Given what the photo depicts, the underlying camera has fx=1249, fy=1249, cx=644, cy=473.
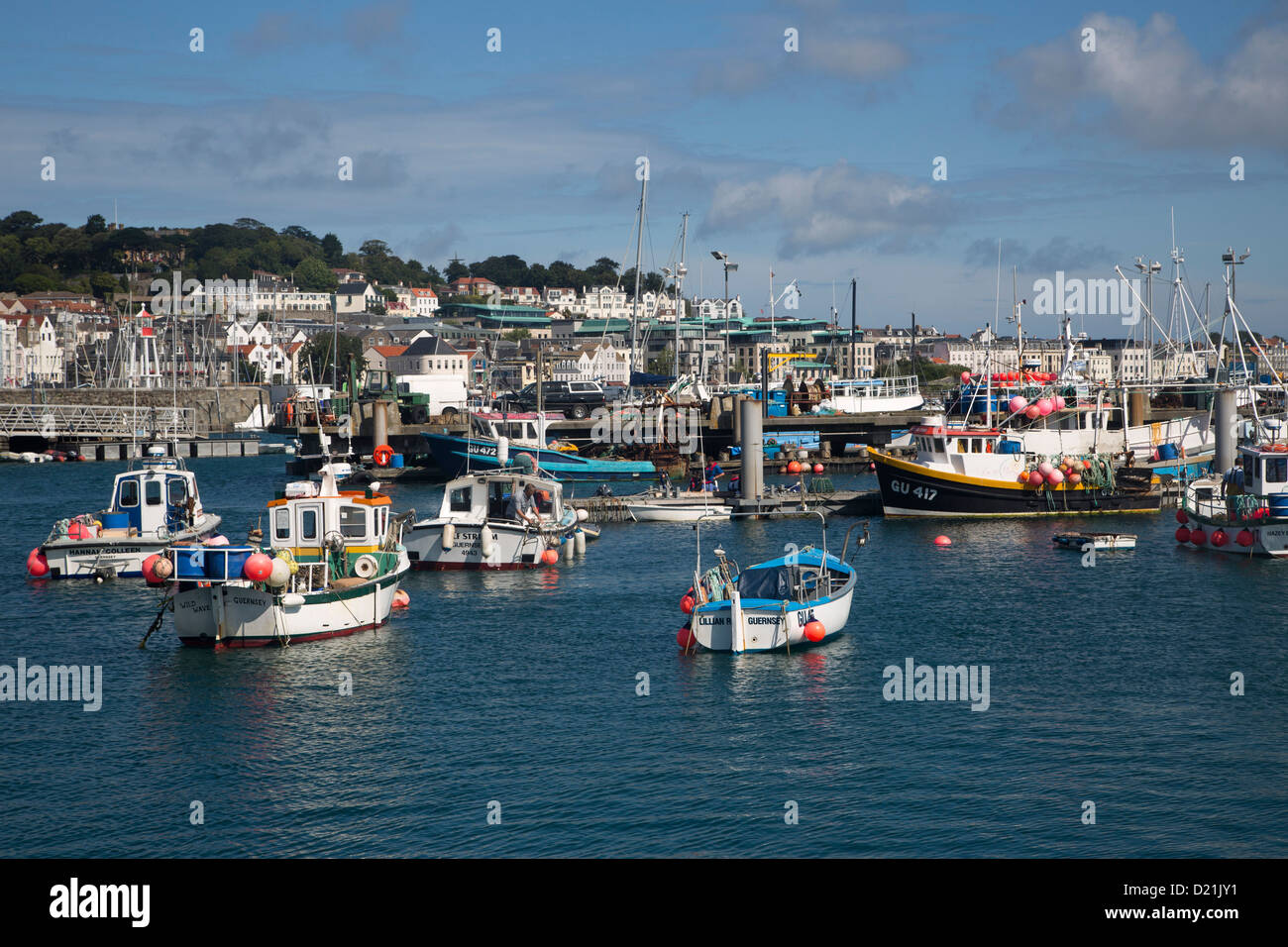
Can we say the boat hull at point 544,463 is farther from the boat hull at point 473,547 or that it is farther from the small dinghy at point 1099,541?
the small dinghy at point 1099,541

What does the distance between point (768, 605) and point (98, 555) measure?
73.4 ft

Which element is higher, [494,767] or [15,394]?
[15,394]

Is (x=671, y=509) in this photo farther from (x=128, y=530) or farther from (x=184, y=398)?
(x=184, y=398)

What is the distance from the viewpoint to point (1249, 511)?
40.9 metres

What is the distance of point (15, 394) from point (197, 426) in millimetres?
Result: 16797

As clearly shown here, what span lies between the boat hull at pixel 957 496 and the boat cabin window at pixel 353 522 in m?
27.8

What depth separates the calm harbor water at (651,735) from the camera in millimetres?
17891

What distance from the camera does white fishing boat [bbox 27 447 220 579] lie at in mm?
38656

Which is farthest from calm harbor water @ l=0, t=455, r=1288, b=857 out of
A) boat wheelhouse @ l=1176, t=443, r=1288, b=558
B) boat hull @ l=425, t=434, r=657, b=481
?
boat hull @ l=425, t=434, r=657, b=481

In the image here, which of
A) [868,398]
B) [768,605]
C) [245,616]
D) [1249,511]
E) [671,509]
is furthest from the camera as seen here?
[868,398]

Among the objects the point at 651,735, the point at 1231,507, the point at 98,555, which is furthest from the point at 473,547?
the point at 1231,507
